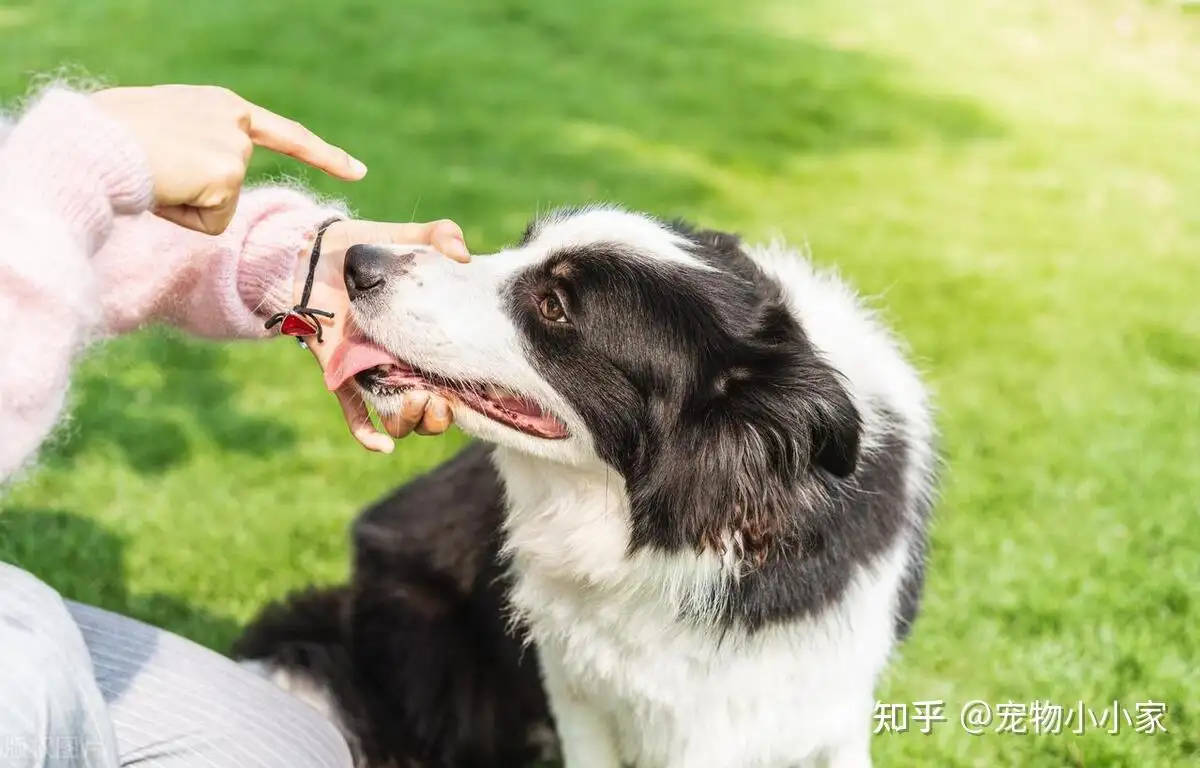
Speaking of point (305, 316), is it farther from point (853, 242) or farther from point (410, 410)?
point (853, 242)

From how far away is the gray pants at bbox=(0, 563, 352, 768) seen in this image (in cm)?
157

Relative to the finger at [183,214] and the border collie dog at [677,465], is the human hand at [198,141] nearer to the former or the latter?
the finger at [183,214]

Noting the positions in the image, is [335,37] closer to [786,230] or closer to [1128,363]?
[786,230]

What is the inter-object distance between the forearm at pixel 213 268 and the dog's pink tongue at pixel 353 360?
0.17 m

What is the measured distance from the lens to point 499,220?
215 inches

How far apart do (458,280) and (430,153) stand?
14.3 ft

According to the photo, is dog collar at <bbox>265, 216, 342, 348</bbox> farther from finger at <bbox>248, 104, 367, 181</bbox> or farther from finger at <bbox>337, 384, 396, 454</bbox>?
finger at <bbox>248, 104, 367, 181</bbox>

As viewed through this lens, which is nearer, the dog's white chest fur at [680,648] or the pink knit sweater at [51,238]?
the pink knit sweater at [51,238]

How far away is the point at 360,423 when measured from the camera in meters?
2.12

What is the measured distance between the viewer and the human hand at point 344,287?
204cm

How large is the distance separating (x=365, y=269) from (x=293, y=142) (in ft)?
0.86

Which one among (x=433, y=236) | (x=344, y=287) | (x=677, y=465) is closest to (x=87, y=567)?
(x=344, y=287)

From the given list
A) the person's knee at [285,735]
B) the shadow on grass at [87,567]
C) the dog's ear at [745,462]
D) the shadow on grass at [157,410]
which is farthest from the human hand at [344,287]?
the shadow on grass at [157,410]

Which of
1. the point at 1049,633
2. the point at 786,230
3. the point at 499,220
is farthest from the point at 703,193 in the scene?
the point at 1049,633
